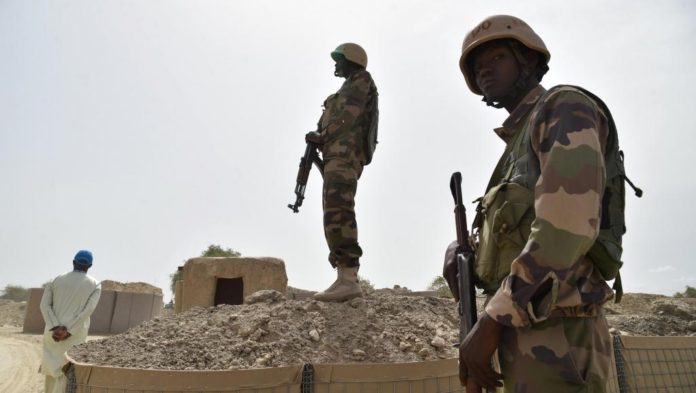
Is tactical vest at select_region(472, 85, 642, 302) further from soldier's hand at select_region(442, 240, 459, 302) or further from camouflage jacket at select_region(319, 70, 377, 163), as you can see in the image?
camouflage jacket at select_region(319, 70, 377, 163)

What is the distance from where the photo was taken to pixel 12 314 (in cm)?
2208

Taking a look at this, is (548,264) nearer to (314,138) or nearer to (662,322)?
(314,138)

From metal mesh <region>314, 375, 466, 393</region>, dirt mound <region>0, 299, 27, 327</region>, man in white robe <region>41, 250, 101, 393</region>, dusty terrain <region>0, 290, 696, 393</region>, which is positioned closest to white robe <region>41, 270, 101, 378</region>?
man in white robe <region>41, 250, 101, 393</region>

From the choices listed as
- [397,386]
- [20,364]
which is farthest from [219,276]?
[20,364]

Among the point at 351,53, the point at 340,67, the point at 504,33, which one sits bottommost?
the point at 504,33

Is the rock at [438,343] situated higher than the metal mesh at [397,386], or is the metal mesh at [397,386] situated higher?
the rock at [438,343]

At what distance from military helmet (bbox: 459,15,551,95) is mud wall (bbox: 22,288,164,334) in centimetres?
1514

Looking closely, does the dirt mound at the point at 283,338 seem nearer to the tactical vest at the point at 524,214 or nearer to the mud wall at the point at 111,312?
the tactical vest at the point at 524,214

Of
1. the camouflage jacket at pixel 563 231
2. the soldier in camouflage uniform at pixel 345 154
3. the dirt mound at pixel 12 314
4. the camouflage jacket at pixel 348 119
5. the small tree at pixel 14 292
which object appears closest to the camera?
the camouflage jacket at pixel 563 231

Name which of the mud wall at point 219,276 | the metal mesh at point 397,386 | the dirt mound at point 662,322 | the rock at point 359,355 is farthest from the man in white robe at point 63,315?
the dirt mound at point 662,322

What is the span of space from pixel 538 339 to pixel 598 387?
8.6 inches

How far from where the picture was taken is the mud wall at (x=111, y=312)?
14789 mm

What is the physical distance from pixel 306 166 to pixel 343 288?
133 cm

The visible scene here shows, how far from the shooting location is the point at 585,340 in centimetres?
138
